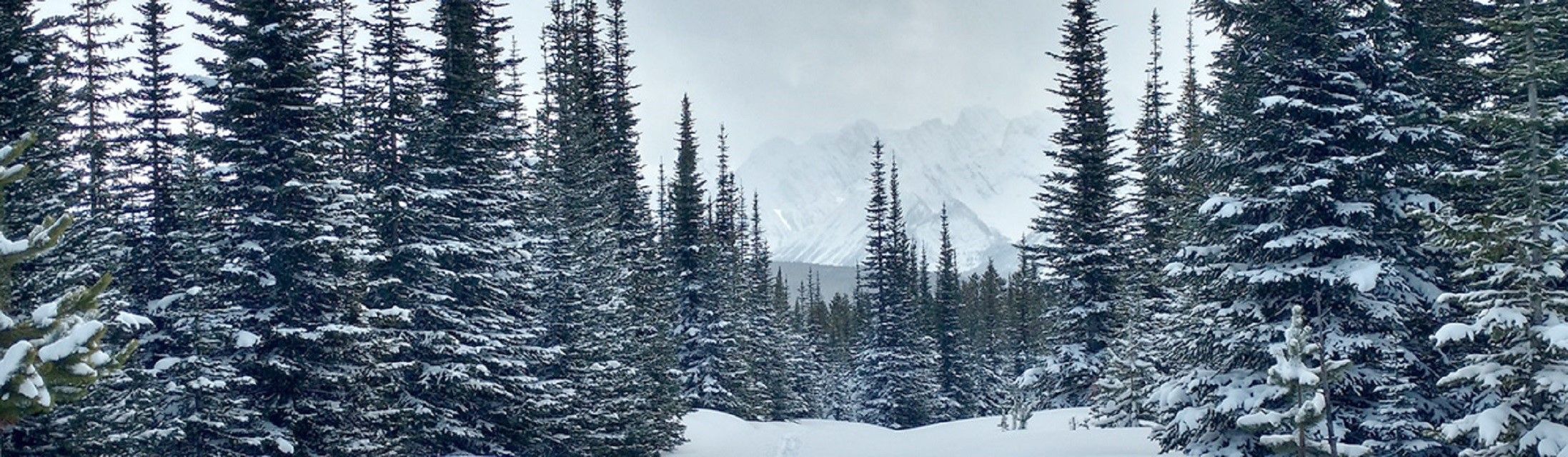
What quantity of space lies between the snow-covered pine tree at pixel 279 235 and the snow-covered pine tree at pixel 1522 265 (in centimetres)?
1679

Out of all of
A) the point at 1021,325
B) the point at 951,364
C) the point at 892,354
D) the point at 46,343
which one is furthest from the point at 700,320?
the point at 46,343

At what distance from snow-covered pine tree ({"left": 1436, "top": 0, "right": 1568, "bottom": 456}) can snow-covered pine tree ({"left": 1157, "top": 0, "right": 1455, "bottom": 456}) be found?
4.83ft

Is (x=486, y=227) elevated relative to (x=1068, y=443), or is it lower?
elevated

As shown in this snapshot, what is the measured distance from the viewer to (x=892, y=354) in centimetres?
5481

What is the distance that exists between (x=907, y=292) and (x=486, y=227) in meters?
37.6

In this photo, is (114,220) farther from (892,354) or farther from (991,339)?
(991,339)

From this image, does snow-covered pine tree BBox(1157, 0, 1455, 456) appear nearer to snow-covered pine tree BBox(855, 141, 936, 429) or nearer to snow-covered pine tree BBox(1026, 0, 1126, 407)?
snow-covered pine tree BBox(1026, 0, 1126, 407)

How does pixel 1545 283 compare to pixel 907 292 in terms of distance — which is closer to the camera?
pixel 1545 283

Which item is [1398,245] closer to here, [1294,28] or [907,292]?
[1294,28]

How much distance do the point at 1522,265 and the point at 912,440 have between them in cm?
1935

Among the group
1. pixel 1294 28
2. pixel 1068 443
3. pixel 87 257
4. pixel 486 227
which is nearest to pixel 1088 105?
pixel 1068 443

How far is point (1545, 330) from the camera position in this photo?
11.9 m

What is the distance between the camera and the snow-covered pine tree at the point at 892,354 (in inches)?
2135

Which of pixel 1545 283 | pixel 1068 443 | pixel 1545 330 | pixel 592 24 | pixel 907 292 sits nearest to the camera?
pixel 1545 330
